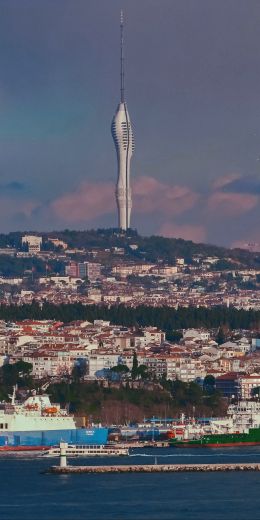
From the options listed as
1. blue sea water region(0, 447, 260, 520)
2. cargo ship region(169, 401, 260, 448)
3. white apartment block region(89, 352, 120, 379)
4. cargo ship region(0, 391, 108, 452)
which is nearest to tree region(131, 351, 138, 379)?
white apartment block region(89, 352, 120, 379)

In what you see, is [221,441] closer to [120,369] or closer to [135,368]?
[135,368]

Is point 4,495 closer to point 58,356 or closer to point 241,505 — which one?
point 241,505

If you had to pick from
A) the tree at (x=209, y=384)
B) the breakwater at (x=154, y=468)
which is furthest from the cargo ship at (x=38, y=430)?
the tree at (x=209, y=384)

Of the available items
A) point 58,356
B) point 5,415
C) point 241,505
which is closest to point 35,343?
point 58,356

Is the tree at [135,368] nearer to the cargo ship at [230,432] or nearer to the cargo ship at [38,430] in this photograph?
the cargo ship at [230,432]

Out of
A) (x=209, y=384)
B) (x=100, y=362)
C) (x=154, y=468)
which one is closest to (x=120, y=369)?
(x=100, y=362)

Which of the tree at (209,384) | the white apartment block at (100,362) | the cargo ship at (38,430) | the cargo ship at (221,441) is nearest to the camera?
the cargo ship at (38,430)

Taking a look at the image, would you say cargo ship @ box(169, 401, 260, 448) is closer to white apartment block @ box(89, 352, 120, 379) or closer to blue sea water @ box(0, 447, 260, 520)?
blue sea water @ box(0, 447, 260, 520)
